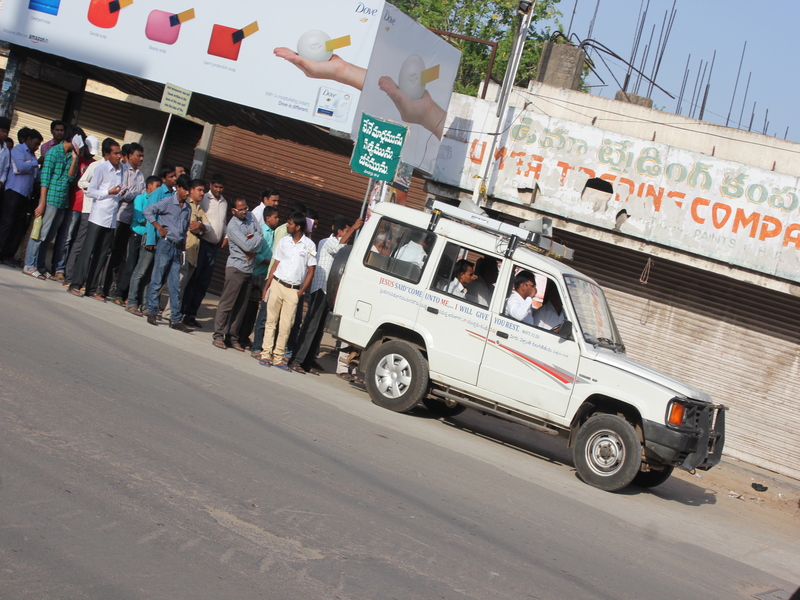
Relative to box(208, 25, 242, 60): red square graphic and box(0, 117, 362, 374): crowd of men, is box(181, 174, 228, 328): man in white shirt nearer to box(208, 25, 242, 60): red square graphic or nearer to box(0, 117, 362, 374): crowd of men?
box(0, 117, 362, 374): crowd of men

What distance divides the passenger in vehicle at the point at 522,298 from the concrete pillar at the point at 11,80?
1051cm

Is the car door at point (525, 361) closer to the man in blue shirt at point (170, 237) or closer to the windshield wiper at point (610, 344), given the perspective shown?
the windshield wiper at point (610, 344)

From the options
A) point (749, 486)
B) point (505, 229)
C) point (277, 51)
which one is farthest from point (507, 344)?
point (277, 51)

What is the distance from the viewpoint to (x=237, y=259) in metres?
10.8

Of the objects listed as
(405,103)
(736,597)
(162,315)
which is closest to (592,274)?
(405,103)

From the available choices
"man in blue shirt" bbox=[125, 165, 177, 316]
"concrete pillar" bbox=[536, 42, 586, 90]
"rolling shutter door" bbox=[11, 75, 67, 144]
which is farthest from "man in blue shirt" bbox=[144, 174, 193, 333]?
"rolling shutter door" bbox=[11, 75, 67, 144]

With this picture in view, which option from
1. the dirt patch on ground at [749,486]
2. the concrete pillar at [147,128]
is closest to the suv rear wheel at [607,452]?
the dirt patch on ground at [749,486]

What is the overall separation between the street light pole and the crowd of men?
3.88 meters

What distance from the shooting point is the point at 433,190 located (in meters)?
14.9

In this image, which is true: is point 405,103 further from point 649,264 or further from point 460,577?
point 460,577

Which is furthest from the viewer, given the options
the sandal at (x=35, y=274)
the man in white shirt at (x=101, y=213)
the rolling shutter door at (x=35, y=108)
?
the rolling shutter door at (x=35, y=108)

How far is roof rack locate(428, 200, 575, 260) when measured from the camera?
360 inches

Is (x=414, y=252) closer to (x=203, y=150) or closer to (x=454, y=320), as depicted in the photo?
(x=454, y=320)

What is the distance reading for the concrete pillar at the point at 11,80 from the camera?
1452 centimetres
